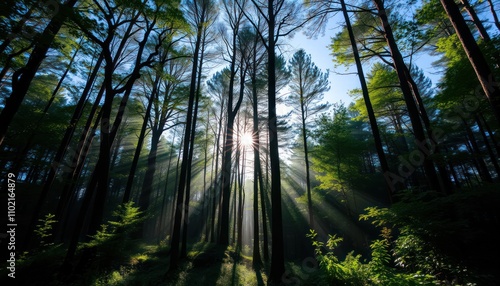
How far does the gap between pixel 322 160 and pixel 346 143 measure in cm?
209

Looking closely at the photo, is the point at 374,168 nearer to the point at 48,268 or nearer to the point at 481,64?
the point at 481,64

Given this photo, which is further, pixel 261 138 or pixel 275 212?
pixel 261 138

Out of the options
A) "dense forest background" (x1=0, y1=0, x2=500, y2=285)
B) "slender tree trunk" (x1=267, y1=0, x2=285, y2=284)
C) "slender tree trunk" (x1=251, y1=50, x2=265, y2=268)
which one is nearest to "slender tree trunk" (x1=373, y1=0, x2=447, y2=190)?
"dense forest background" (x1=0, y1=0, x2=500, y2=285)

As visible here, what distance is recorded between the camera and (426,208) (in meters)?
3.86

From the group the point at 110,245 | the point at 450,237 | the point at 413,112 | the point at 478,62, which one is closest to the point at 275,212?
the point at 450,237

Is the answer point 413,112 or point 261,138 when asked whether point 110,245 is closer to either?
point 413,112

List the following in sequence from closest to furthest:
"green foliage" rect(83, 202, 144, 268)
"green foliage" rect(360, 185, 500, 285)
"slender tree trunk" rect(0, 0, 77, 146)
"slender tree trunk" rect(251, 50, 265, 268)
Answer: "green foliage" rect(360, 185, 500, 285)
"slender tree trunk" rect(0, 0, 77, 146)
"green foliage" rect(83, 202, 144, 268)
"slender tree trunk" rect(251, 50, 265, 268)

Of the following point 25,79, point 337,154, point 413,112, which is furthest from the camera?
point 337,154

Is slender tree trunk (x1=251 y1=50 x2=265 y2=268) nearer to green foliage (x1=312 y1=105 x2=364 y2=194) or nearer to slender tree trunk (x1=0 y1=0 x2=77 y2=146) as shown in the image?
green foliage (x1=312 y1=105 x2=364 y2=194)

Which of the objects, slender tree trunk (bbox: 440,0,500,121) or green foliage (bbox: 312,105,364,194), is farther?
green foliage (bbox: 312,105,364,194)

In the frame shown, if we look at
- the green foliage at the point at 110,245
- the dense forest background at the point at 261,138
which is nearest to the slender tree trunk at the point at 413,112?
the dense forest background at the point at 261,138

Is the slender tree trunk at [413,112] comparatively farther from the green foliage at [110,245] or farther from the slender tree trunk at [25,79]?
the slender tree trunk at [25,79]

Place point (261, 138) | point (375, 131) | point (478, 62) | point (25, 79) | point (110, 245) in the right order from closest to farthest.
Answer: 1. point (478, 62)
2. point (110, 245)
3. point (25, 79)
4. point (375, 131)
5. point (261, 138)

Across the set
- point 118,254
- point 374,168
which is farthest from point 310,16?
point 374,168
